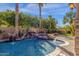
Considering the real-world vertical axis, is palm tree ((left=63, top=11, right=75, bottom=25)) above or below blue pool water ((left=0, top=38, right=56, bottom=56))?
above

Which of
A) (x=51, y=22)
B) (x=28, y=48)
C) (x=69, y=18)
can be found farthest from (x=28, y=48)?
(x=69, y=18)

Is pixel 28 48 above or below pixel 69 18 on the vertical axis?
below

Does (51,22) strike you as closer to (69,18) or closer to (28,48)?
(69,18)

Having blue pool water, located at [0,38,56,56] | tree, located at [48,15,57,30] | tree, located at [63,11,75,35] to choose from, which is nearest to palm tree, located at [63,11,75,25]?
tree, located at [63,11,75,35]

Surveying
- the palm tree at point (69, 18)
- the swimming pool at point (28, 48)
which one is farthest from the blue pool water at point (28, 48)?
Answer: the palm tree at point (69, 18)

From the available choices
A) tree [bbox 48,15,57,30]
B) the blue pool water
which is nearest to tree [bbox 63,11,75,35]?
tree [bbox 48,15,57,30]

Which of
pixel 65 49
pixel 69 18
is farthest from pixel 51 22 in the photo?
pixel 65 49

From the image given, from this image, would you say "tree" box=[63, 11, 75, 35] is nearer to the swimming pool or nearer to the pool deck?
the pool deck

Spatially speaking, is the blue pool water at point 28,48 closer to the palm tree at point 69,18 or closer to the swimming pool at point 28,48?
the swimming pool at point 28,48
